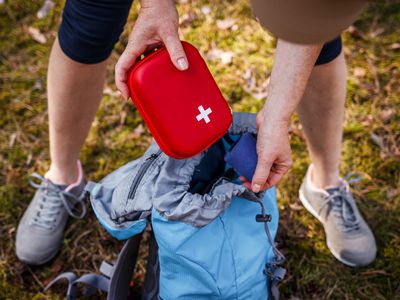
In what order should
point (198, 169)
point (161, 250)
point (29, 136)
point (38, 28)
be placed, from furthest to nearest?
point (38, 28) < point (29, 136) < point (198, 169) < point (161, 250)

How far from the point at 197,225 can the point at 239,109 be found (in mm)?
1314

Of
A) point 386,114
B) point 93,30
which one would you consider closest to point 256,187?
point 93,30

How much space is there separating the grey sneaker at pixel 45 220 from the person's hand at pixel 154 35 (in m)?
1.02

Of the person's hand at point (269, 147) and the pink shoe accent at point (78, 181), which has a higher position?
the person's hand at point (269, 147)

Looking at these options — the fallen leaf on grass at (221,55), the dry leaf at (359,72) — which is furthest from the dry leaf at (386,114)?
the fallen leaf on grass at (221,55)

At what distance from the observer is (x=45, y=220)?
7.41 feet

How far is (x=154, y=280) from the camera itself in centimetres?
181

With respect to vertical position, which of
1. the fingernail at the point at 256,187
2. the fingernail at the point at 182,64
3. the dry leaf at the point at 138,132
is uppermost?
the fingernail at the point at 182,64

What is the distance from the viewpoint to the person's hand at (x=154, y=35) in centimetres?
142

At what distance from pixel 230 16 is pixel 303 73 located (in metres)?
1.81

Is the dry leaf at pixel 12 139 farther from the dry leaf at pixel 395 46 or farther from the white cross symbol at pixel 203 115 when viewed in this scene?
the dry leaf at pixel 395 46

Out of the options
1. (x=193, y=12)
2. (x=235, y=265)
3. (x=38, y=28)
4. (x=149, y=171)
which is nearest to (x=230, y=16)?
(x=193, y=12)

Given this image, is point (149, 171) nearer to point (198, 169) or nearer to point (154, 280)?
point (198, 169)

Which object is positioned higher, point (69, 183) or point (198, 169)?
point (198, 169)
